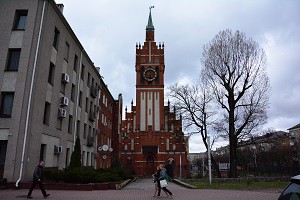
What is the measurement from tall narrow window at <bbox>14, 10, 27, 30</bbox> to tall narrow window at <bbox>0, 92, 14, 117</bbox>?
451 centimetres

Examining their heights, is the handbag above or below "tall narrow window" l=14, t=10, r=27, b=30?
below

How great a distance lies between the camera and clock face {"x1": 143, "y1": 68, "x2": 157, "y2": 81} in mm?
49375

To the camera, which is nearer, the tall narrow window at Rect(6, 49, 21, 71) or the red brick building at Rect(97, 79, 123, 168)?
the tall narrow window at Rect(6, 49, 21, 71)

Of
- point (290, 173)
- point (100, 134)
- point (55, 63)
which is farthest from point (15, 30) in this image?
point (290, 173)

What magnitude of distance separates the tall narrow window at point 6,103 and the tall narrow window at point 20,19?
4514 millimetres

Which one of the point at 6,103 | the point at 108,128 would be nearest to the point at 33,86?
the point at 6,103

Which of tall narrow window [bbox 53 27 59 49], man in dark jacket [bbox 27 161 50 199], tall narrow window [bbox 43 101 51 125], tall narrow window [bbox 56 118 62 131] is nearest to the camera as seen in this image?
man in dark jacket [bbox 27 161 50 199]

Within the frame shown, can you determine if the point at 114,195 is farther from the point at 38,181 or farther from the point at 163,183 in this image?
the point at 38,181

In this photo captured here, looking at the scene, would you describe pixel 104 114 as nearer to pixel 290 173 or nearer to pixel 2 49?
pixel 2 49

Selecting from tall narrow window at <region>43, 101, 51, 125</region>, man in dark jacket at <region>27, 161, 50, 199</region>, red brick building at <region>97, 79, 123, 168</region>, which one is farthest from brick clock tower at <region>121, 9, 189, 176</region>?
man in dark jacket at <region>27, 161, 50, 199</region>

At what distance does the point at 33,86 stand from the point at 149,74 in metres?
35.0

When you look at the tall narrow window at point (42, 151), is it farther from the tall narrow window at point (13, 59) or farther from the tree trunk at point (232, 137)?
the tree trunk at point (232, 137)

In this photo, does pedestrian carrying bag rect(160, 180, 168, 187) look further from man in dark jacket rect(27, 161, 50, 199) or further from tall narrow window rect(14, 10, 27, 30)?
Answer: tall narrow window rect(14, 10, 27, 30)

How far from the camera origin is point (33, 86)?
15805 mm
